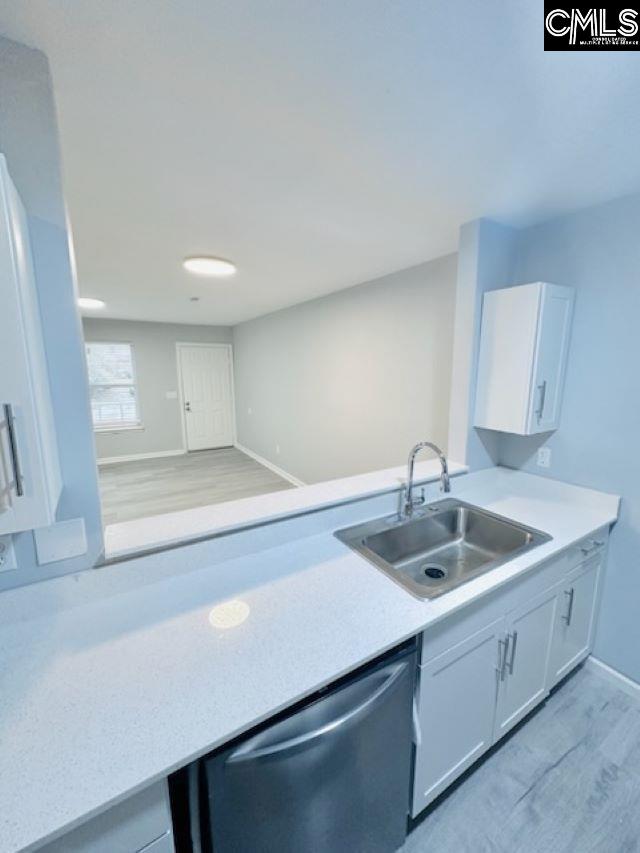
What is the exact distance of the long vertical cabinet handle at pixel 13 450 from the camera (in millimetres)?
726

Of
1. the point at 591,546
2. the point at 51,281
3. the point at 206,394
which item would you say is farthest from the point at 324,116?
the point at 206,394

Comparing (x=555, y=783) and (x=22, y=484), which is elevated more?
(x=22, y=484)

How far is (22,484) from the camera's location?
2.50 ft

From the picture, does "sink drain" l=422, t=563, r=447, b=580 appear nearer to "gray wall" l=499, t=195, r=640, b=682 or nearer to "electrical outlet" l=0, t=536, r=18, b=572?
"gray wall" l=499, t=195, r=640, b=682

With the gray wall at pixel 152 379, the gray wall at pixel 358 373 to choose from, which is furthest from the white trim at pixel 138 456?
the gray wall at pixel 358 373

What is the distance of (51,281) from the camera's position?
0.99 metres

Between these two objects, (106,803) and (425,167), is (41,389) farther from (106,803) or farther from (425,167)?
(425,167)

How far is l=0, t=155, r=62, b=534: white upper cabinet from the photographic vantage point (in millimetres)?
707

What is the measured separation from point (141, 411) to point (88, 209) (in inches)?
186

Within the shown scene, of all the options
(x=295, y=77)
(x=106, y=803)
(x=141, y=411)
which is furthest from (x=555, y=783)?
(x=141, y=411)

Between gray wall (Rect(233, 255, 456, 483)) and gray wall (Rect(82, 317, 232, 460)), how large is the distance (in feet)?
4.73

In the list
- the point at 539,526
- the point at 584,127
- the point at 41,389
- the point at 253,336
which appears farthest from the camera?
the point at 253,336

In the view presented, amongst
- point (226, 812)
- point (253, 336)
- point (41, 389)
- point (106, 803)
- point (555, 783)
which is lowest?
point (555, 783)

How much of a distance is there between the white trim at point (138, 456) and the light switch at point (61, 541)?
5367 millimetres
